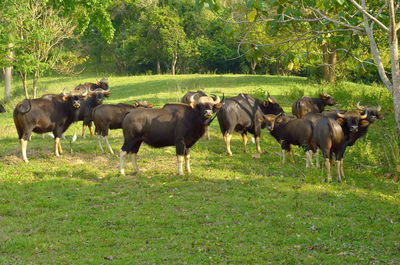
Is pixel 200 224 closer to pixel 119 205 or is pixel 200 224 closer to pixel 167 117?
pixel 119 205

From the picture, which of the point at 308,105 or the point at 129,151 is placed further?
the point at 308,105

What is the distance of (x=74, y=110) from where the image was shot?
19141 millimetres

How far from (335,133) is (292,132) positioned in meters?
2.01

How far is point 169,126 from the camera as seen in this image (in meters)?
15.8

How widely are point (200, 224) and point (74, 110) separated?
8.88 m

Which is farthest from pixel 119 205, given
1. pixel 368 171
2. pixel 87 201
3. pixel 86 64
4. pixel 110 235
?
pixel 86 64

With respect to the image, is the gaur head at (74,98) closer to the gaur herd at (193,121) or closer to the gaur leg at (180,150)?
the gaur herd at (193,121)

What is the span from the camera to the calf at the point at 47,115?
58.2 ft

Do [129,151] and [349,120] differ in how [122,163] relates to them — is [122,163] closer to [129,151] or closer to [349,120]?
[129,151]

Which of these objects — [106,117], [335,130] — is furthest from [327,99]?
[106,117]

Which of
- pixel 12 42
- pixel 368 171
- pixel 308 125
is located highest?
pixel 12 42

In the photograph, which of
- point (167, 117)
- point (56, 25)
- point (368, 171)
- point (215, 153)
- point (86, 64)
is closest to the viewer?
point (167, 117)

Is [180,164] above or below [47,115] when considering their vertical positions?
below

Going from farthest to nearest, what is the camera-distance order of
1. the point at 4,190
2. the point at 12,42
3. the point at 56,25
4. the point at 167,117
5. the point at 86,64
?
the point at 86,64 < the point at 56,25 < the point at 12,42 < the point at 167,117 < the point at 4,190
